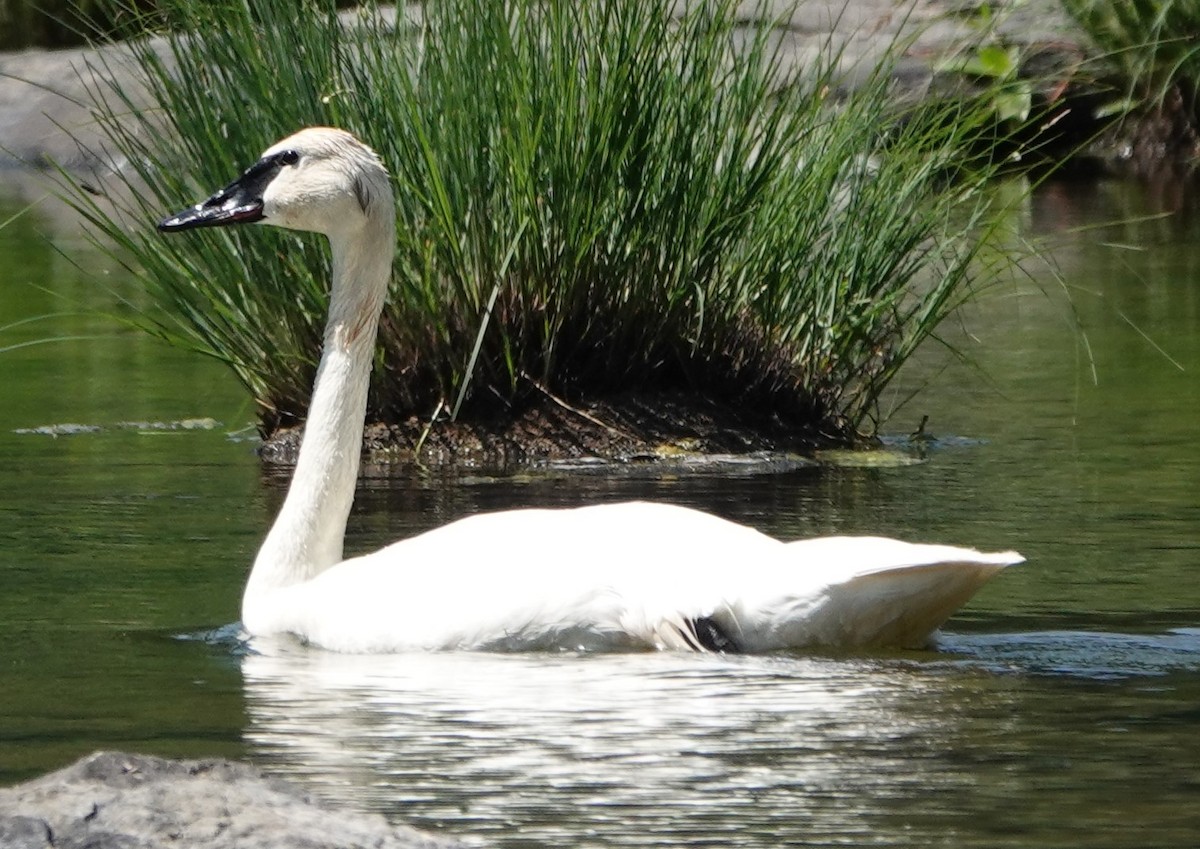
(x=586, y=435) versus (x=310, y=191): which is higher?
(x=310, y=191)

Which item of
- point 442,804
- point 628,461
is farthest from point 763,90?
point 442,804

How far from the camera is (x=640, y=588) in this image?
5.20m

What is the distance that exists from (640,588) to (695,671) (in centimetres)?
29

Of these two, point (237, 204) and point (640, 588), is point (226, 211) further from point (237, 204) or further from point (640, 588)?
point (640, 588)

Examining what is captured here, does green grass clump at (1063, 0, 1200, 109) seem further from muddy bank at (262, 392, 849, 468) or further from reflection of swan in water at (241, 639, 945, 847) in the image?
reflection of swan in water at (241, 639, 945, 847)

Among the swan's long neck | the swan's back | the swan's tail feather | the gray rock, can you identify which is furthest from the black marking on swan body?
the gray rock

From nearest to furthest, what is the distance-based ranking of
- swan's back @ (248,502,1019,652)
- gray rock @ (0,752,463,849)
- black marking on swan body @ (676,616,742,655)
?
1. gray rock @ (0,752,463,849)
2. swan's back @ (248,502,1019,652)
3. black marking on swan body @ (676,616,742,655)

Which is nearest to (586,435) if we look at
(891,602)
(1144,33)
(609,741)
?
(891,602)

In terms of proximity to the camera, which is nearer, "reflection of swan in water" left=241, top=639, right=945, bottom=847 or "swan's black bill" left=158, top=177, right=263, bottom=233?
"reflection of swan in water" left=241, top=639, right=945, bottom=847

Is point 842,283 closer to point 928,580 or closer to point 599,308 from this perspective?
point 599,308

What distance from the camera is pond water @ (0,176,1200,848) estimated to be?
3.95 metres

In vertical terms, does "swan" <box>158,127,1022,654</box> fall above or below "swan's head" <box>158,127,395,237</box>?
below

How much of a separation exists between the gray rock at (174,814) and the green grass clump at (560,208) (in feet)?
13.8

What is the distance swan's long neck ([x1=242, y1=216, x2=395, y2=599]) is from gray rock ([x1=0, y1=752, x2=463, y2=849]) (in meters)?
2.30
